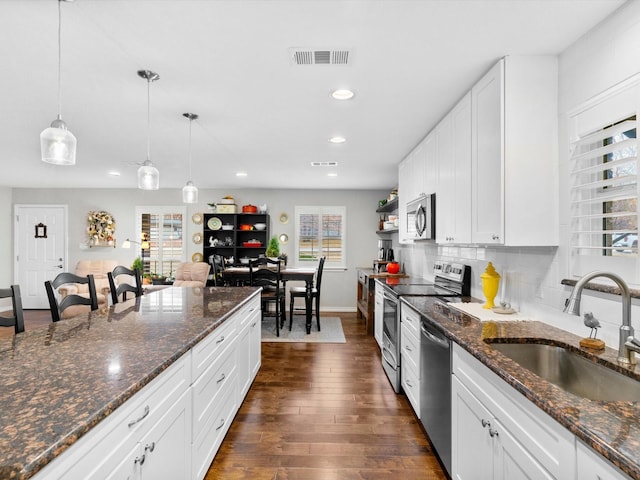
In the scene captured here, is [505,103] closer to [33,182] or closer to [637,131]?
[637,131]

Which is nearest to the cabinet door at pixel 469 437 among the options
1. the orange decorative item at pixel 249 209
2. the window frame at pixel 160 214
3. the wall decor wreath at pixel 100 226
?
the orange decorative item at pixel 249 209

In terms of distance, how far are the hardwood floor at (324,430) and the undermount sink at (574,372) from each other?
90 centimetres

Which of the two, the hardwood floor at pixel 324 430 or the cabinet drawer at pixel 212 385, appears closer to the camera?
the cabinet drawer at pixel 212 385

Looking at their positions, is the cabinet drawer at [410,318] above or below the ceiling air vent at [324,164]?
below

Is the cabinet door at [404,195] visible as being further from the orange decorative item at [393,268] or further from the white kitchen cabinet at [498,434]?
the white kitchen cabinet at [498,434]

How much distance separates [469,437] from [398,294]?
1.55 metres

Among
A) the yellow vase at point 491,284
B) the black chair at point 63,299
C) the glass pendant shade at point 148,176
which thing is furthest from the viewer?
the glass pendant shade at point 148,176

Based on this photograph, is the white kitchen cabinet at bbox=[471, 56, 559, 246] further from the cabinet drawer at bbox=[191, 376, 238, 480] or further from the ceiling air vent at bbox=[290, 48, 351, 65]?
the cabinet drawer at bbox=[191, 376, 238, 480]

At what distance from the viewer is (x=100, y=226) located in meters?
7.10

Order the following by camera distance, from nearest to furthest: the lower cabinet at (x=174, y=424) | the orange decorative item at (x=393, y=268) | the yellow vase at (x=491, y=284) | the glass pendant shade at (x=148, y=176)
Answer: the lower cabinet at (x=174, y=424) → the yellow vase at (x=491, y=284) → the glass pendant shade at (x=148, y=176) → the orange decorative item at (x=393, y=268)

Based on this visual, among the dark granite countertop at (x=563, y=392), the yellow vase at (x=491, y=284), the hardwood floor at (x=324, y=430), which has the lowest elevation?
the hardwood floor at (x=324, y=430)

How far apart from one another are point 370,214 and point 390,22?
5463 mm

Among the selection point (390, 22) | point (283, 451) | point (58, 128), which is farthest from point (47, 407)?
point (390, 22)

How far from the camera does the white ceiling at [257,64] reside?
1.63 metres
